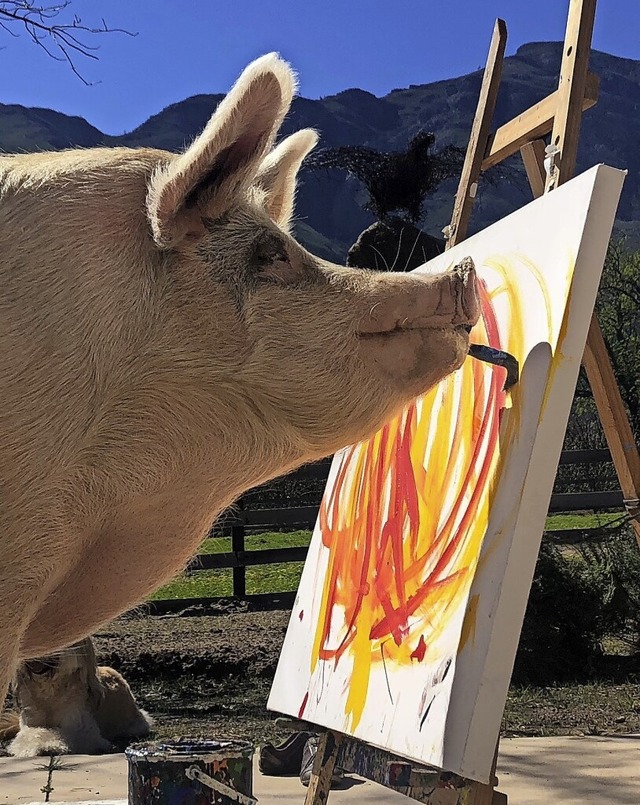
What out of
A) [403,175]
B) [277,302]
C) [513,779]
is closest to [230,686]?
A: [513,779]

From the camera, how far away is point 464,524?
1.71 m

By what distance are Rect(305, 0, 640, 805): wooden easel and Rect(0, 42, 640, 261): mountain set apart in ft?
210

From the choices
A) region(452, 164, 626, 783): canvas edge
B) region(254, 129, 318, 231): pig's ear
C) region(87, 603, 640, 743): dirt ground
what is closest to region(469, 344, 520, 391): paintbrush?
region(452, 164, 626, 783): canvas edge

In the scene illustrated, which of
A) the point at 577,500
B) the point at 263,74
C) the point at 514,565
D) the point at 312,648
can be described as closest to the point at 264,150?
the point at 263,74

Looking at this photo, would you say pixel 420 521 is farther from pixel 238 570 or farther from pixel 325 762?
pixel 238 570

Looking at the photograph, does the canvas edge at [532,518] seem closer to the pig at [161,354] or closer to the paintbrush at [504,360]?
the paintbrush at [504,360]

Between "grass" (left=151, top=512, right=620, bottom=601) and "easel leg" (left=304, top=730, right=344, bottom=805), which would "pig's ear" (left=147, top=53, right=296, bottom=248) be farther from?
"grass" (left=151, top=512, right=620, bottom=601)

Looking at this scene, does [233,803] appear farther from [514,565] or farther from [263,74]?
[263,74]

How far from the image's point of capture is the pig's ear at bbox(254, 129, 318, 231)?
4.99 feet

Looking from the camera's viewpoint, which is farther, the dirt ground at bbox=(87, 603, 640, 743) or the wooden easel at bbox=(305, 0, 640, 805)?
the dirt ground at bbox=(87, 603, 640, 743)

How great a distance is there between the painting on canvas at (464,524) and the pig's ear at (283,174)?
45 cm

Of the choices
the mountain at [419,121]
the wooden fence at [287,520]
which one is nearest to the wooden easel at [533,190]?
the wooden fence at [287,520]

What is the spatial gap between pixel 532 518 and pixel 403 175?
5457 millimetres

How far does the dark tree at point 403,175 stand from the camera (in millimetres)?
6605
